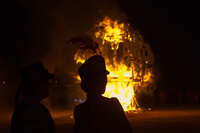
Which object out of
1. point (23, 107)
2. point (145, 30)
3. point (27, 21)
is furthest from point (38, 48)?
point (23, 107)

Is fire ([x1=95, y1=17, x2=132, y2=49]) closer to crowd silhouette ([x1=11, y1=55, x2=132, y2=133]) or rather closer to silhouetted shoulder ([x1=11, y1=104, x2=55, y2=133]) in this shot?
crowd silhouette ([x1=11, y1=55, x2=132, y2=133])

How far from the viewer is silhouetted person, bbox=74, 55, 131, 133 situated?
2.37 metres

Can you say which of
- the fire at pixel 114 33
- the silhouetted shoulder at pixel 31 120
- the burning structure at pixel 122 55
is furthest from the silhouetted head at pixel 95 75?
the fire at pixel 114 33

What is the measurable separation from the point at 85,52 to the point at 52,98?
524 inches

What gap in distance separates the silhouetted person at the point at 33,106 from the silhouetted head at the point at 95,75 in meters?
0.41

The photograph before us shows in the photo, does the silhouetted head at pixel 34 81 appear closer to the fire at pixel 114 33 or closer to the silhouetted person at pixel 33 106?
the silhouetted person at pixel 33 106

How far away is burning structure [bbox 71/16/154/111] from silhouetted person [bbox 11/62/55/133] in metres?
17.9

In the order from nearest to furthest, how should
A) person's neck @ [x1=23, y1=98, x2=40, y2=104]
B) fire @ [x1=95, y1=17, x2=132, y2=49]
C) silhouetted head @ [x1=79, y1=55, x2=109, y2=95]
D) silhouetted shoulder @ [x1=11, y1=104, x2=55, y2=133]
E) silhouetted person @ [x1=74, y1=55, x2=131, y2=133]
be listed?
silhouetted person @ [x1=74, y1=55, x2=131, y2=133]
silhouetted head @ [x1=79, y1=55, x2=109, y2=95]
silhouetted shoulder @ [x1=11, y1=104, x2=55, y2=133]
person's neck @ [x1=23, y1=98, x2=40, y2=104]
fire @ [x1=95, y1=17, x2=132, y2=49]

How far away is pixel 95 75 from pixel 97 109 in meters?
0.24

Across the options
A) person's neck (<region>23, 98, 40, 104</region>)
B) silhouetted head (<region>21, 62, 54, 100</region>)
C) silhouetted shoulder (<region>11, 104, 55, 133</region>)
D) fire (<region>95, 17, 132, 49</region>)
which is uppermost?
fire (<region>95, 17, 132, 49</region>)

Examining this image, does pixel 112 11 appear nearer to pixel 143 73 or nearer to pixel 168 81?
pixel 143 73

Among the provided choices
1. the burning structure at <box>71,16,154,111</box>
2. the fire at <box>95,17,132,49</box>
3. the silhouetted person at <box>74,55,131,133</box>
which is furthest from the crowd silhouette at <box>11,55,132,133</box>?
the fire at <box>95,17,132,49</box>

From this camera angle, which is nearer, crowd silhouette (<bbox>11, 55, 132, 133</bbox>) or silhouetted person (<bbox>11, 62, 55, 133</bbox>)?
crowd silhouette (<bbox>11, 55, 132, 133</bbox>)

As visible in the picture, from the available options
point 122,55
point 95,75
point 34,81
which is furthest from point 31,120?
point 122,55
